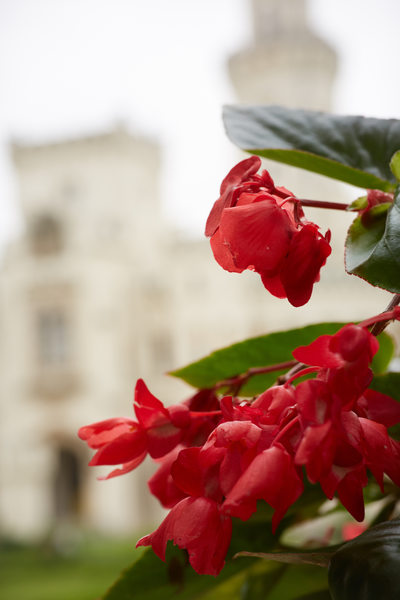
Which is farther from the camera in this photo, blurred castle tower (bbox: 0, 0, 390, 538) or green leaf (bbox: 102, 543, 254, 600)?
blurred castle tower (bbox: 0, 0, 390, 538)

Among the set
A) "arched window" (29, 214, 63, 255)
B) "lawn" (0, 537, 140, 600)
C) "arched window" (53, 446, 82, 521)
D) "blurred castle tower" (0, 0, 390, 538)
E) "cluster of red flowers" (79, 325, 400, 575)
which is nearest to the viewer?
"cluster of red flowers" (79, 325, 400, 575)

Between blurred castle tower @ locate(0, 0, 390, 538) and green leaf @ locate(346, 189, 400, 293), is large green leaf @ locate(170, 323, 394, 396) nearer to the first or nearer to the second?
green leaf @ locate(346, 189, 400, 293)

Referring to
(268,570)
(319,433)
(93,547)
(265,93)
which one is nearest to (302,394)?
(319,433)

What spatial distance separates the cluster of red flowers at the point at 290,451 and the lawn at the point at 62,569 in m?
4.41

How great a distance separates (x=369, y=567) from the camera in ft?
0.41

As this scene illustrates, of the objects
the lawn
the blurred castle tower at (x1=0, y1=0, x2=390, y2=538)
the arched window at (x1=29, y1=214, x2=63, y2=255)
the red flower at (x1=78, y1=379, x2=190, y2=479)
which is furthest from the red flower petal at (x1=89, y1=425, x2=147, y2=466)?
the arched window at (x1=29, y1=214, x2=63, y2=255)

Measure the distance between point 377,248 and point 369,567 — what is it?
6 centimetres

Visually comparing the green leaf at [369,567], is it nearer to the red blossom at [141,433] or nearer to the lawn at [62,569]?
the red blossom at [141,433]

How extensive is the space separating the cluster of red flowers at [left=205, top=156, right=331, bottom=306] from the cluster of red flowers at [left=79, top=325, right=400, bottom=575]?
20 mm

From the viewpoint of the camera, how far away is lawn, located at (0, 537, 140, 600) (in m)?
4.49

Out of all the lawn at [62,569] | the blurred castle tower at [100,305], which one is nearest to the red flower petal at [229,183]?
the lawn at [62,569]

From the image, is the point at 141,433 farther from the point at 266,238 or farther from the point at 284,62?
the point at 284,62

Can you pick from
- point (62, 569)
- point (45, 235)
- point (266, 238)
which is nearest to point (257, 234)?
point (266, 238)

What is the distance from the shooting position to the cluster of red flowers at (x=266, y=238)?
0.14 metres
